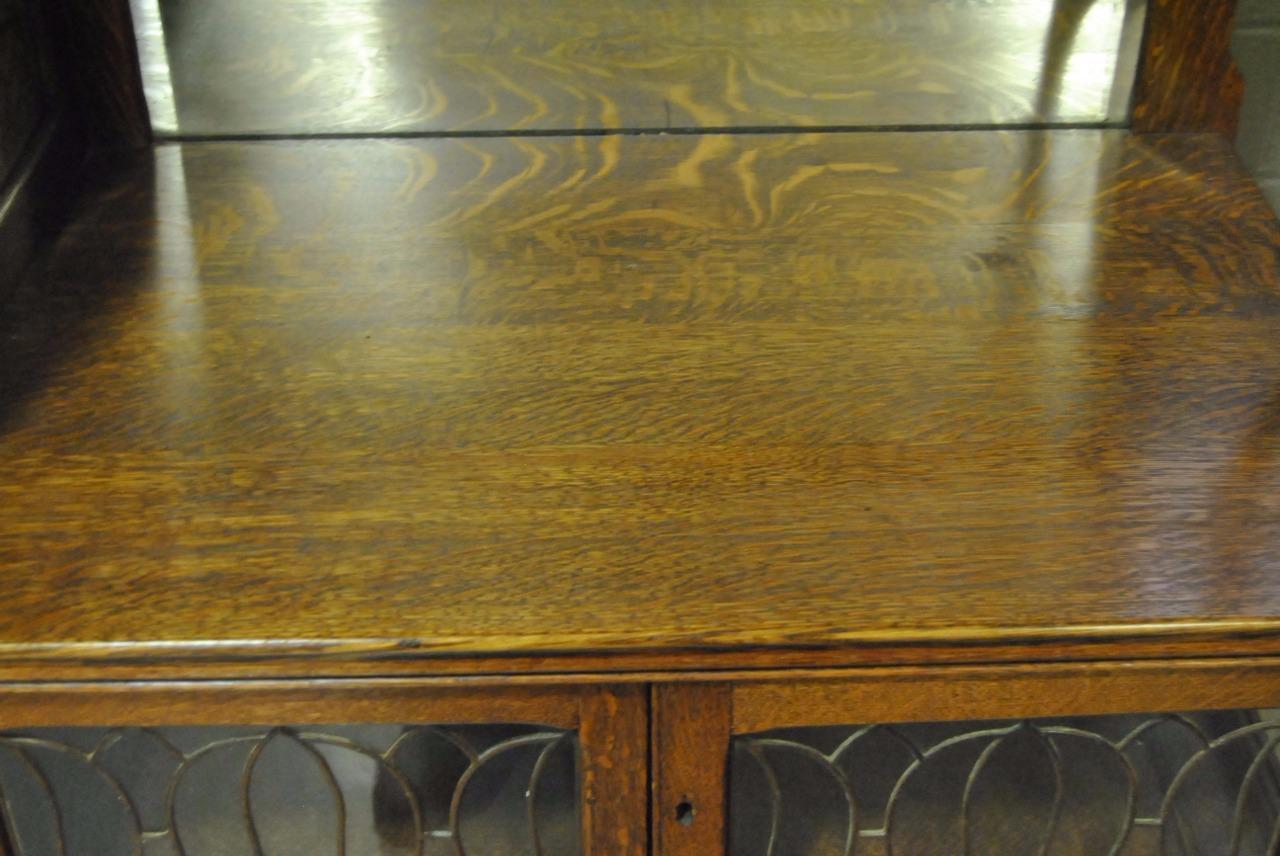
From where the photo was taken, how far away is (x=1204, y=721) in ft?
2.50

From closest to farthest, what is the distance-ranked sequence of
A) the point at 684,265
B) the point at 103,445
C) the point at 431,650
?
the point at 431,650
the point at 103,445
the point at 684,265

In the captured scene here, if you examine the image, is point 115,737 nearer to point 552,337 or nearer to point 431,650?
point 431,650

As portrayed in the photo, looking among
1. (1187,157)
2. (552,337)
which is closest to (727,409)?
(552,337)

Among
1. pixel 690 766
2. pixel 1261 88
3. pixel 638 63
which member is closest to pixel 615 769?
pixel 690 766

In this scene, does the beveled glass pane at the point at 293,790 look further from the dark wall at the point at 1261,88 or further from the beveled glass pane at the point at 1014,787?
the dark wall at the point at 1261,88

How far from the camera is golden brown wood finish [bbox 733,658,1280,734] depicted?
707 mm

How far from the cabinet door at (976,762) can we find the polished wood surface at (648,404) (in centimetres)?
4

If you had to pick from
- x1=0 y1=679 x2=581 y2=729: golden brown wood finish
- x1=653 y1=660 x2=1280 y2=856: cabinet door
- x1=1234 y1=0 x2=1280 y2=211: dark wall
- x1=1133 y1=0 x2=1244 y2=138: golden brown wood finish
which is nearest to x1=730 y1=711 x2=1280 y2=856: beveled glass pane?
x1=653 y1=660 x2=1280 y2=856: cabinet door

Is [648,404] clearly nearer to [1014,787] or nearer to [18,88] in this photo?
[1014,787]

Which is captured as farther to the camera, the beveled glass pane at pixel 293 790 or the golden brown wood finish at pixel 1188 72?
the golden brown wood finish at pixel 1188 72

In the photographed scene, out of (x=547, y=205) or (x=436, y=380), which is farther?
(x=547, y=205)

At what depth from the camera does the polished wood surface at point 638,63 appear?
1066mm

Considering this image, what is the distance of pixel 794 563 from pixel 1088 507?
162mm

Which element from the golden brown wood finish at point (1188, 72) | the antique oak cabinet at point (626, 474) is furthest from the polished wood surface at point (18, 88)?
the golden brown wood finish at point (1188, 72)
